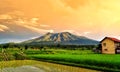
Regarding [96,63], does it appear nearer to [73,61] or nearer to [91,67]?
[91,67]

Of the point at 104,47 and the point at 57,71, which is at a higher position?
the point at 104,47

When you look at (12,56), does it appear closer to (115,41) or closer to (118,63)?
(115,41)

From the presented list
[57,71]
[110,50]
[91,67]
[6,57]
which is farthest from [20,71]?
[110,50]

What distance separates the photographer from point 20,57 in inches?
1655

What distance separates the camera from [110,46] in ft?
151

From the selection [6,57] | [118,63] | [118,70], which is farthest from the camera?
[6,57]

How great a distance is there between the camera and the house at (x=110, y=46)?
45.0 m

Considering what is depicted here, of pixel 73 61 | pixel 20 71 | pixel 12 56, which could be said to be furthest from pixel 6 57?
pixel 20 71

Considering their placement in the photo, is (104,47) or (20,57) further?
(104,47)

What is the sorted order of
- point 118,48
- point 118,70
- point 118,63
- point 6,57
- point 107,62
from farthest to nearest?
point 118,48 → point 6,57 → point 107,62 → point 118,63 → point 118,70

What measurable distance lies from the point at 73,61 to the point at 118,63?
8.88 metres

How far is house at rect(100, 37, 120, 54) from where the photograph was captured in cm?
4505

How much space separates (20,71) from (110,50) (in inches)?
1096

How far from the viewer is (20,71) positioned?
2141 centimetres
